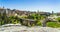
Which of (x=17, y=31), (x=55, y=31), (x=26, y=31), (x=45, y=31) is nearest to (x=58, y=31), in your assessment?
(x=55, y=31)

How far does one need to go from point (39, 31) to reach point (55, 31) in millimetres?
219

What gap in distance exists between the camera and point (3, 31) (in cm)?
163

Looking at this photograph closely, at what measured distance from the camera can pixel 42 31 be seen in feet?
5.33

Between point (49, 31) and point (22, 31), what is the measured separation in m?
0.36

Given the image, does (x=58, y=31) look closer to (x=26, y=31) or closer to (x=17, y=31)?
(x=26, y=31)

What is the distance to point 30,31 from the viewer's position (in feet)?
5.33

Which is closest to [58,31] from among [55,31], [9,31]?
[55,31]

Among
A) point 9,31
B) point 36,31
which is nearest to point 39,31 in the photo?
point 36,31

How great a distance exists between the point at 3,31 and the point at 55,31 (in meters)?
0.69

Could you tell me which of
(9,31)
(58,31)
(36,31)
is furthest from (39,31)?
(9,31)

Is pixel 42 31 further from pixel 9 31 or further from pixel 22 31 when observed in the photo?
pixel 9 31

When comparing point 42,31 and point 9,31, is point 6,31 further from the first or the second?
point 42,31

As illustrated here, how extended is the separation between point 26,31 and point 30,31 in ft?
0.18

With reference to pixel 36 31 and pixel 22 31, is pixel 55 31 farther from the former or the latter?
pixel 22 31
